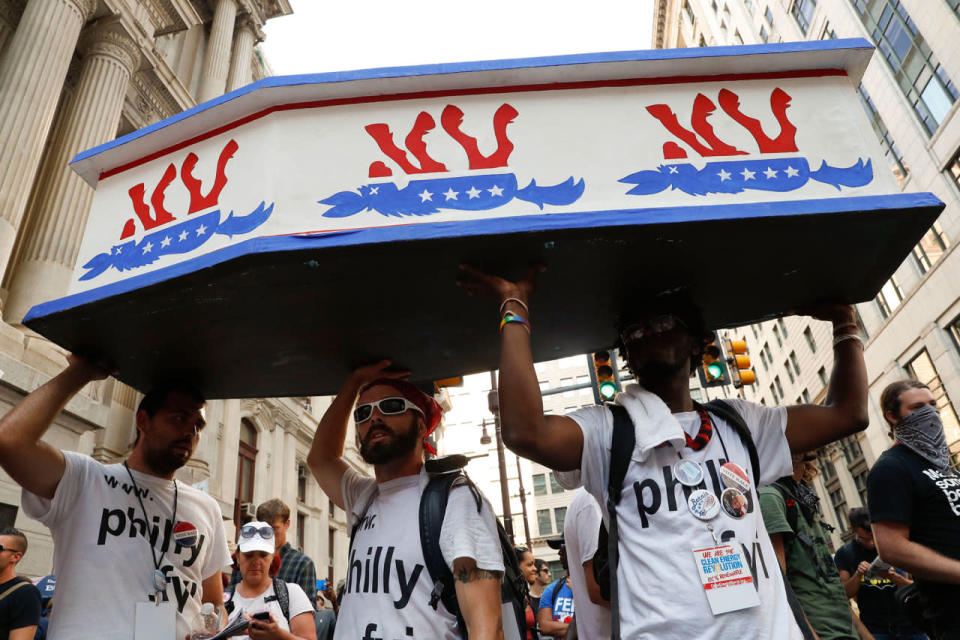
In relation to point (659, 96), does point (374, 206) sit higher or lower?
lower

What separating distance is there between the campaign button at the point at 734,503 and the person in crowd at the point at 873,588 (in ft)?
12.1

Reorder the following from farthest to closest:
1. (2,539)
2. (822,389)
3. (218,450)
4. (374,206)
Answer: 1. (822,389)
2. (218,450)
3. (2,539)
4. (374,206)

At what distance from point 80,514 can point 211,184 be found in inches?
63.1

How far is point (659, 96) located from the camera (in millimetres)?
2301

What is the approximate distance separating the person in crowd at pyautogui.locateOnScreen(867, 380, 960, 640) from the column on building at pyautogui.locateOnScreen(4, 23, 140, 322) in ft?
41.0

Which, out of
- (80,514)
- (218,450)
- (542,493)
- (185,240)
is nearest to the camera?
(185,240)

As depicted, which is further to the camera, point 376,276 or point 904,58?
point 904,58

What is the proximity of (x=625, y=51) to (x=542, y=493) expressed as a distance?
60256 millimetres

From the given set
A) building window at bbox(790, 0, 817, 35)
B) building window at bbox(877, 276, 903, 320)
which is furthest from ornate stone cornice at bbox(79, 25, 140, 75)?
building window at bbox(790, 0, 817, 35)

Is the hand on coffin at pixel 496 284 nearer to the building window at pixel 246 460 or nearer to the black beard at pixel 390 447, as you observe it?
the black beard at pixel 390 447

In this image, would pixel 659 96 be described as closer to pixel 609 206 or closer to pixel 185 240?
pixel 609 206

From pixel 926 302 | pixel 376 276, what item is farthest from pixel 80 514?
pixel 926 302

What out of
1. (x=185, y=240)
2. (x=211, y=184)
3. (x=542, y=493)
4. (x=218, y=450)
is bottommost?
(x=185, y=240)

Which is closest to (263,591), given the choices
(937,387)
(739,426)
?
(739,426)
